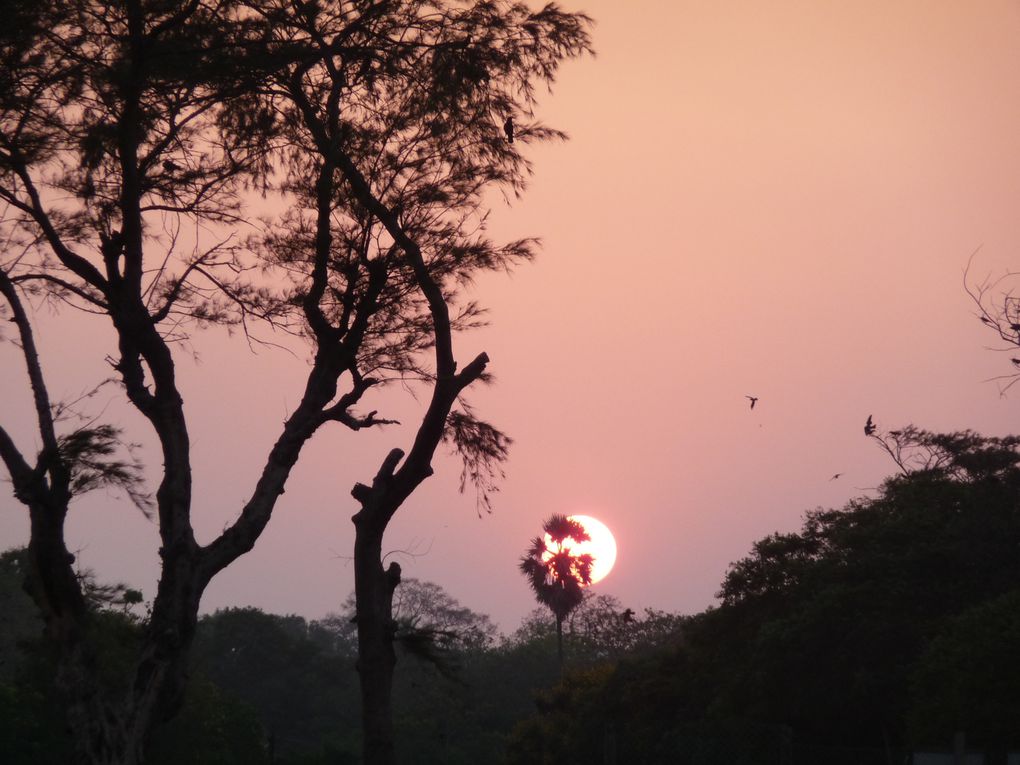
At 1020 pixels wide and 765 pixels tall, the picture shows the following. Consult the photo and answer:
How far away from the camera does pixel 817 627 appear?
2350 centimetres

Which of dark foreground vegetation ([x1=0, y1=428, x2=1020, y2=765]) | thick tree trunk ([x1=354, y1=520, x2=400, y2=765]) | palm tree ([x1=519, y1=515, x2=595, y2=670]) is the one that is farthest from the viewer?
palm tree ([x1=519, y1=515, x2=595, y2=670])

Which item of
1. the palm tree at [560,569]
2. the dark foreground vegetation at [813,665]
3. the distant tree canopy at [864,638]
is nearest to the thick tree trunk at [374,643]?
the dark foreground vegetation at [813,665]

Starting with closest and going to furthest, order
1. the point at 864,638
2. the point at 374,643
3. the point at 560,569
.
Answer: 1. the point at 374,643
2. the point at 864,638
3. the point at 560,569

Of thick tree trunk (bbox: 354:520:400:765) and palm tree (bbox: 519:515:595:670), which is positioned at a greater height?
palm tree (bbox: 519:515:595:670)

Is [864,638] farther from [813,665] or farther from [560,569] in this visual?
[560,569]

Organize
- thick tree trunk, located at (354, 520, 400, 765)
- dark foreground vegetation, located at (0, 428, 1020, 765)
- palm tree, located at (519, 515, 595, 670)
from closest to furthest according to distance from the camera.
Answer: thick tree trunk, located at (354, 520, 400, 765) → dark foreground vegetation, located at (0, 428, 1020, 765) → palm tree, located at (519, 515, 595, 670)

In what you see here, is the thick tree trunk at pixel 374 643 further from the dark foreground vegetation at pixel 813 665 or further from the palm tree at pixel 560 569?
the palm tree at pixel 560 569

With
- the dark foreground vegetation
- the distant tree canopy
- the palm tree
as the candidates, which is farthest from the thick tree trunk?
the palm tree

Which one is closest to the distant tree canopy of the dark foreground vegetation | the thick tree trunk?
the dark foreground vegetation

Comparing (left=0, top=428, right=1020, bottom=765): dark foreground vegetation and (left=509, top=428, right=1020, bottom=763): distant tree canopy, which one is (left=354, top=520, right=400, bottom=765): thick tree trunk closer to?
(left=0, top=428, right=1020, bottom=765): dark foreground vegetation

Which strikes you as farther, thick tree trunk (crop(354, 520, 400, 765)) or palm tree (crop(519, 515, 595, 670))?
palm tree (crop(519, 515, 595, 670))

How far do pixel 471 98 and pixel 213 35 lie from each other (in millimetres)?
2527

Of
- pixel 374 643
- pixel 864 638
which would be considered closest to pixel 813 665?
pixel 864 638

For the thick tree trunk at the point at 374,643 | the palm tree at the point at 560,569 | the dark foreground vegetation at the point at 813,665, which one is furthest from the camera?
the palm tree at the point at 560,569
